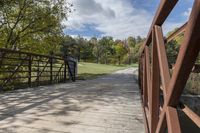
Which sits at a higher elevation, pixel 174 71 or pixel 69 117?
pixel 174 71

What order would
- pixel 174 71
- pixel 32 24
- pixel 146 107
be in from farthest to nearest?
pixel 32 24
pixel 146 107
pixel 174 71

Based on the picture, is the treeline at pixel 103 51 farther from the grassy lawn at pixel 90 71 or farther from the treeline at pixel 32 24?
the treeline at pixel 32 24

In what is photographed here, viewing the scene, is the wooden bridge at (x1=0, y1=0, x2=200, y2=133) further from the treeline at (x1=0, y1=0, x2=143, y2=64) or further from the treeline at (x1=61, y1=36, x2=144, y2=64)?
the treeline at (x1=61, y1=36, x2=144, y2=64)

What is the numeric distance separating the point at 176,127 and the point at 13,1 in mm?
12862

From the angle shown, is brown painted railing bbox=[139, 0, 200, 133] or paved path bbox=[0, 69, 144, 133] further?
paved path bbox=[0, 69, 144, 133]

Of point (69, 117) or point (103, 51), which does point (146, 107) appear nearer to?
point (69, 117)

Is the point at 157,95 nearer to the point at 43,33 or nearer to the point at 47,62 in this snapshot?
the point at 47,62

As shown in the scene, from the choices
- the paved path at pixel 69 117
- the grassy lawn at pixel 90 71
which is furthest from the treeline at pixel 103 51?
the paved path at pixel 69 117

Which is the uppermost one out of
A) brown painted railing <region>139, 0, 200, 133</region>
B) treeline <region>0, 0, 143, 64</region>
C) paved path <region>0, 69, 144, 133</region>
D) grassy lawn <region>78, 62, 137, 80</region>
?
treeline <region>0, 0, 143, 64</region>

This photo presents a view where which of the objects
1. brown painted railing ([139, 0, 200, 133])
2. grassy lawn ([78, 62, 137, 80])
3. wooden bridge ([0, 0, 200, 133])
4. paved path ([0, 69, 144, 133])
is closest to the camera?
brown painted railing ([139, 0, 200, 133])

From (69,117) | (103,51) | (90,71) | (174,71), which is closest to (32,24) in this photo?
(69,117)

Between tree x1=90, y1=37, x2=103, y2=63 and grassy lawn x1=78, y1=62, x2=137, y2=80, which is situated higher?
tree x1=90, y1=37, x2=103, y2=63

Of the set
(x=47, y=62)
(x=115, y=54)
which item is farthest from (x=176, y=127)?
(x=115, y=54)

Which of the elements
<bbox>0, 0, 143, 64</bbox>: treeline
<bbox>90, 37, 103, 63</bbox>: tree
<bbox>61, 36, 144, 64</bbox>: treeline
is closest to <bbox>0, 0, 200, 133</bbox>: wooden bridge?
<bbox>0, 0, 143, 64</bbox>: treeline
